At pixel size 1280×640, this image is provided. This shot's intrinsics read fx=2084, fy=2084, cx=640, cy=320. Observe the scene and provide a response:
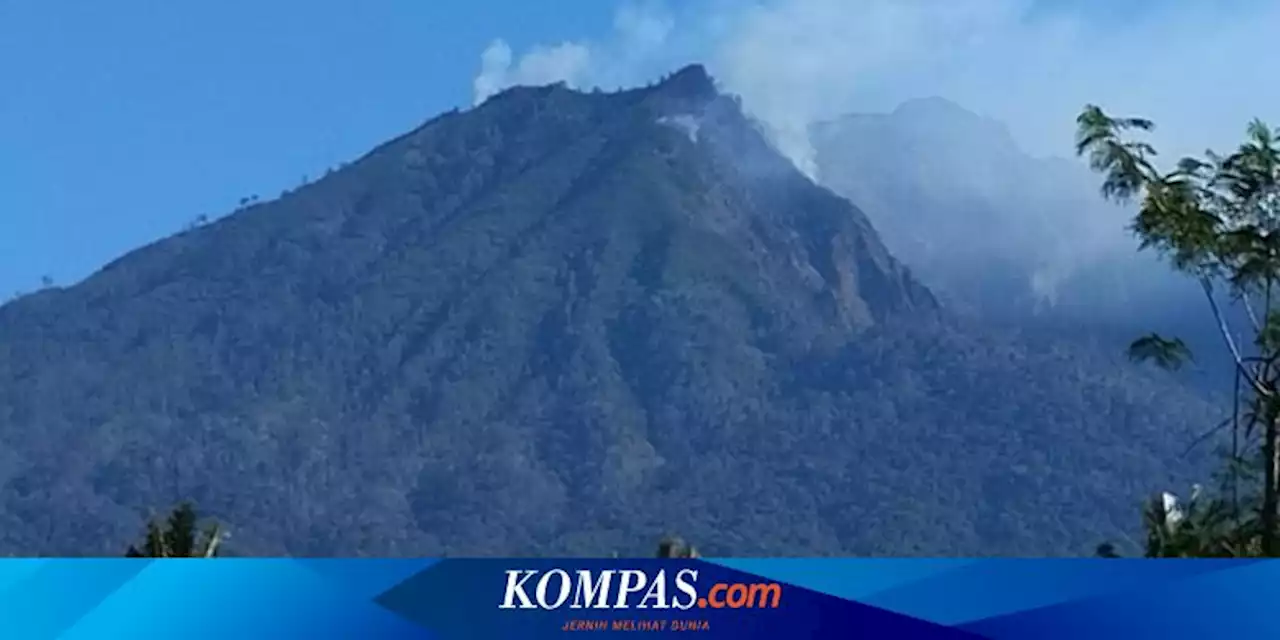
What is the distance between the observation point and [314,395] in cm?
15225

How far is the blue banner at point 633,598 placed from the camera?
1354cm

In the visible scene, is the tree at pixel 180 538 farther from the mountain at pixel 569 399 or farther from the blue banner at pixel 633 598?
the mountain at pixel 569 399

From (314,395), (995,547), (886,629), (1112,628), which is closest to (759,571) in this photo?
(886,629)

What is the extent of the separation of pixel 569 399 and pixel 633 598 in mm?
135256

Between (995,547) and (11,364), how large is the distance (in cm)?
7779

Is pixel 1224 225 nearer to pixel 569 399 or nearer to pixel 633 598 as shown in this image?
pixel 633 598

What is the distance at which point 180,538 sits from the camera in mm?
37812

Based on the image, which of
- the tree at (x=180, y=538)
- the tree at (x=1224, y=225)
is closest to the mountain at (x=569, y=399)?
the tree at (x=180, y=538)

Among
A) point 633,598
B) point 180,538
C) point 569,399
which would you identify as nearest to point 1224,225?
point 633,598

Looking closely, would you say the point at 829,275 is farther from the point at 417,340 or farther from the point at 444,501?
the point at 444,501

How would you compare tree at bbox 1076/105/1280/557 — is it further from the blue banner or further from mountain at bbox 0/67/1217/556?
mountain at bbox 0/67/1217/556

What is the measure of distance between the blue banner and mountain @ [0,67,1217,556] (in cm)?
10411

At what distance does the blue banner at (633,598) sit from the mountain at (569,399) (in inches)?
4099

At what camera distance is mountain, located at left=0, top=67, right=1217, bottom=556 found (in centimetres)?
12812
